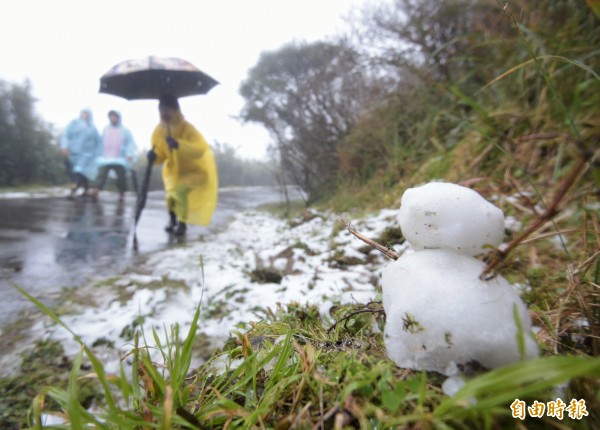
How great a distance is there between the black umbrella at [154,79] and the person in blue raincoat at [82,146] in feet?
14.8

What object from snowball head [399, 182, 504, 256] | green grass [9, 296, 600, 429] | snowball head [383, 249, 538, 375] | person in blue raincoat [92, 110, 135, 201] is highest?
→ person in blue raincoat [92, 110, 135, 201]

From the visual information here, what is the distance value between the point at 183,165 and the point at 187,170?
0.10 m

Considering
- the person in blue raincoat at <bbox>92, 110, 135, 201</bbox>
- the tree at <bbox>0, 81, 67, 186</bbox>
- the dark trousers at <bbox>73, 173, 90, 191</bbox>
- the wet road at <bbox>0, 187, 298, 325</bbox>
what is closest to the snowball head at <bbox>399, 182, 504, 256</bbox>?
the wet road at <bbox>0, 187, 298, 325</bbox>

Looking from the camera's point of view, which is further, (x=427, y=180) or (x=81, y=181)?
(x=81, y=181)

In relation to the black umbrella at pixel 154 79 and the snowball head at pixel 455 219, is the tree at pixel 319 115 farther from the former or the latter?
the snowball head at pixel 455 219

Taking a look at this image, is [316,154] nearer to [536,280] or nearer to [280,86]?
[280,86]

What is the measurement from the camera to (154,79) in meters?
4.52

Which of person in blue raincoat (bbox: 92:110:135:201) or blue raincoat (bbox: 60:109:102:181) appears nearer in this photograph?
person in blue raincoat (bbox: 92:110:135:201)

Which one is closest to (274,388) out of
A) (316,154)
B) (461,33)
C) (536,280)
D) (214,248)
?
(536,280)

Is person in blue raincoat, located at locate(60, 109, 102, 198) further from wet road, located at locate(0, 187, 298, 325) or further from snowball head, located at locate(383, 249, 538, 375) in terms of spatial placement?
snowball head, located at locate(383, 249, 538, 375)

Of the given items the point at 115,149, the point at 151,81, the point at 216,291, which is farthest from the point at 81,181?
the point at 216,291

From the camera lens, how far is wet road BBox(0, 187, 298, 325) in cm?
241

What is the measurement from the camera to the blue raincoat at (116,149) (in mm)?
8109

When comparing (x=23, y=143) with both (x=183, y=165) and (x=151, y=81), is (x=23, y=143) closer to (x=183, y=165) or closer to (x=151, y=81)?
(x=151, y=81)
